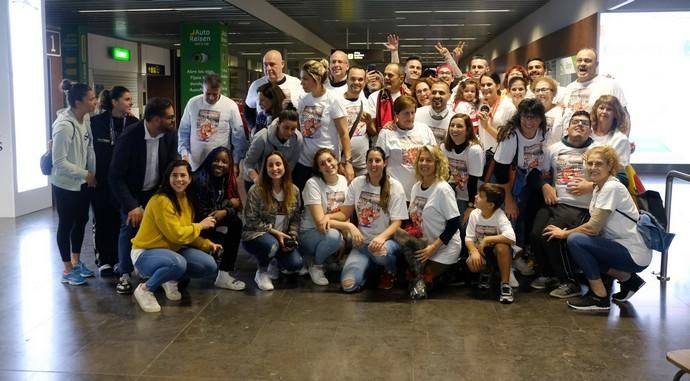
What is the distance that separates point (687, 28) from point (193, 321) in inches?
419

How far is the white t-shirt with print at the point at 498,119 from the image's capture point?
521 cm

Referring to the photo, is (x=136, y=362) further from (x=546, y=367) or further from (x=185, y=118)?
(x=185, y=118)

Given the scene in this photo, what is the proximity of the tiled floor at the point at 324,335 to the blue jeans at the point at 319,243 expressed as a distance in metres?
0.25

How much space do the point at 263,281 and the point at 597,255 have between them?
2.37 m

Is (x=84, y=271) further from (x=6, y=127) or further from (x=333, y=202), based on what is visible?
(x=6, y=127)

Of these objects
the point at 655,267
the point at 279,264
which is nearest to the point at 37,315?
the point at 279,264

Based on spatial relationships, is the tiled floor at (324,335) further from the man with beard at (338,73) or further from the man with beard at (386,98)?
the man with beard at (338,73)

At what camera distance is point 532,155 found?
15.8ft

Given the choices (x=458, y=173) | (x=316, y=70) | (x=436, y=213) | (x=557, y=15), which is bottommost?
(x=436, y=213)

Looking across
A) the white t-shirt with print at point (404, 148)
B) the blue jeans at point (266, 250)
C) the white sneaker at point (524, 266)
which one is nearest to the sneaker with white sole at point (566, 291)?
the white sneaker at point (524, 266)

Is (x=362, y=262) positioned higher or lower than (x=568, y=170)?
lower

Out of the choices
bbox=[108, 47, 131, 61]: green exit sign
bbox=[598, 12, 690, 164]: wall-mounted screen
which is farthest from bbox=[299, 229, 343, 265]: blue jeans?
bbox=[108, 47, 131, 61]: green exit sign

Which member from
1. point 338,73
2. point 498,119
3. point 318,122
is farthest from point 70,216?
point 498,119

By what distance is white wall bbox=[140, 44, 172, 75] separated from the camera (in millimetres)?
18628
